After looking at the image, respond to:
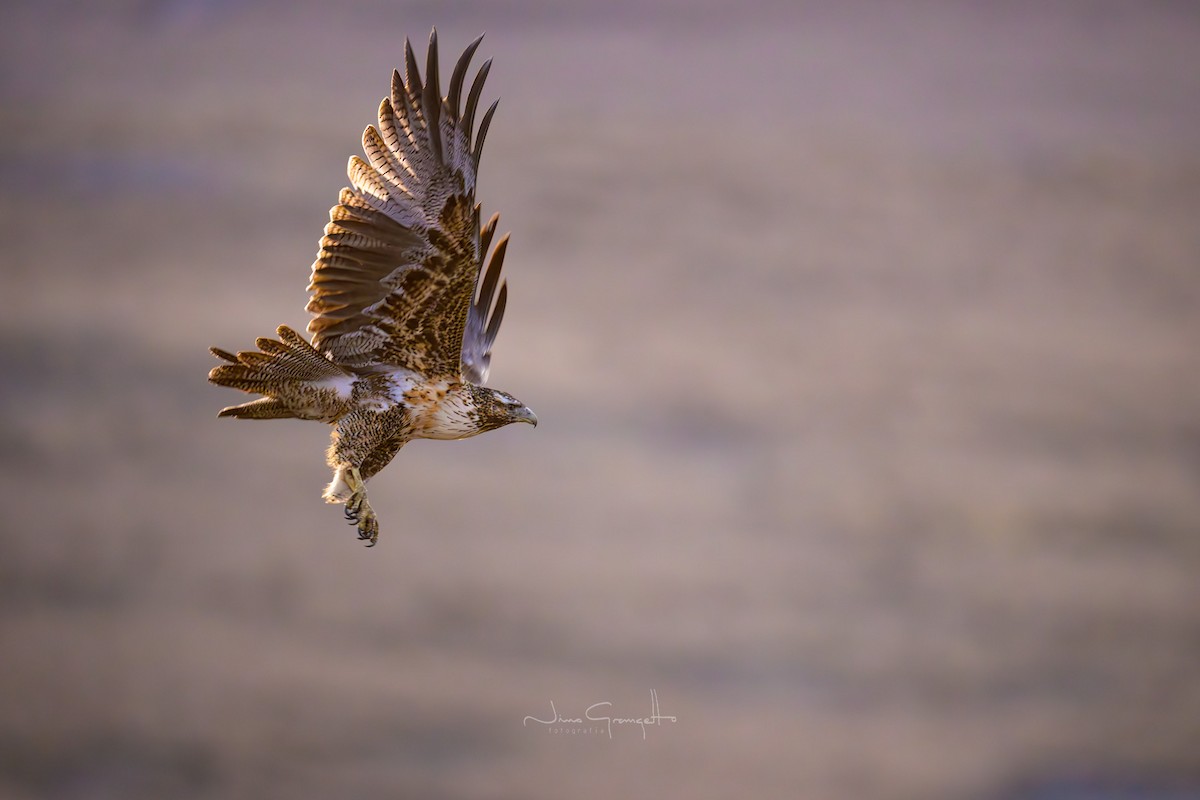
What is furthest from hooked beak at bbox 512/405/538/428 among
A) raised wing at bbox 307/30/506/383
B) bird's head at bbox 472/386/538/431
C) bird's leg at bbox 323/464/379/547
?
bird's leg at bbox 323/464/379/547

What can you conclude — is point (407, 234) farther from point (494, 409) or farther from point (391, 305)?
point (494, 409)

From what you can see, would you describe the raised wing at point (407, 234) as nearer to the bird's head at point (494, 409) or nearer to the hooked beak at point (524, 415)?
the bird's head at point (494, 409)

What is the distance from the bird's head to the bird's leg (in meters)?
0.70

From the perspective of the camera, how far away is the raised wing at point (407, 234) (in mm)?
6613

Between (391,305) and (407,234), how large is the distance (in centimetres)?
38

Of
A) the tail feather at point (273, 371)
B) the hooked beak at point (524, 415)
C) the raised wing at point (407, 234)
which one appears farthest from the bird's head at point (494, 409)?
the tail feather at point (273, 371)

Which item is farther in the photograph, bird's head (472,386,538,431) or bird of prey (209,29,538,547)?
bird's head (472,386,538,431)

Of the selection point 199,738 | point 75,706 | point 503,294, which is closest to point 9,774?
point 75,706

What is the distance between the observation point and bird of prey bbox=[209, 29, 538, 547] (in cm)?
662

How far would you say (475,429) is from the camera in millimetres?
7055

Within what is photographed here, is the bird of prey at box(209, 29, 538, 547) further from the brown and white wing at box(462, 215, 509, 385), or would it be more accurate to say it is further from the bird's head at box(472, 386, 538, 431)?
the brown and white wing at box(462, 215, 509, 385)

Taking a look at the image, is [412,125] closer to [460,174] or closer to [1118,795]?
[460,174]

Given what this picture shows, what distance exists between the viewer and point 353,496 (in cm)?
671

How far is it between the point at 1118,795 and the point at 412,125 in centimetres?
2624
